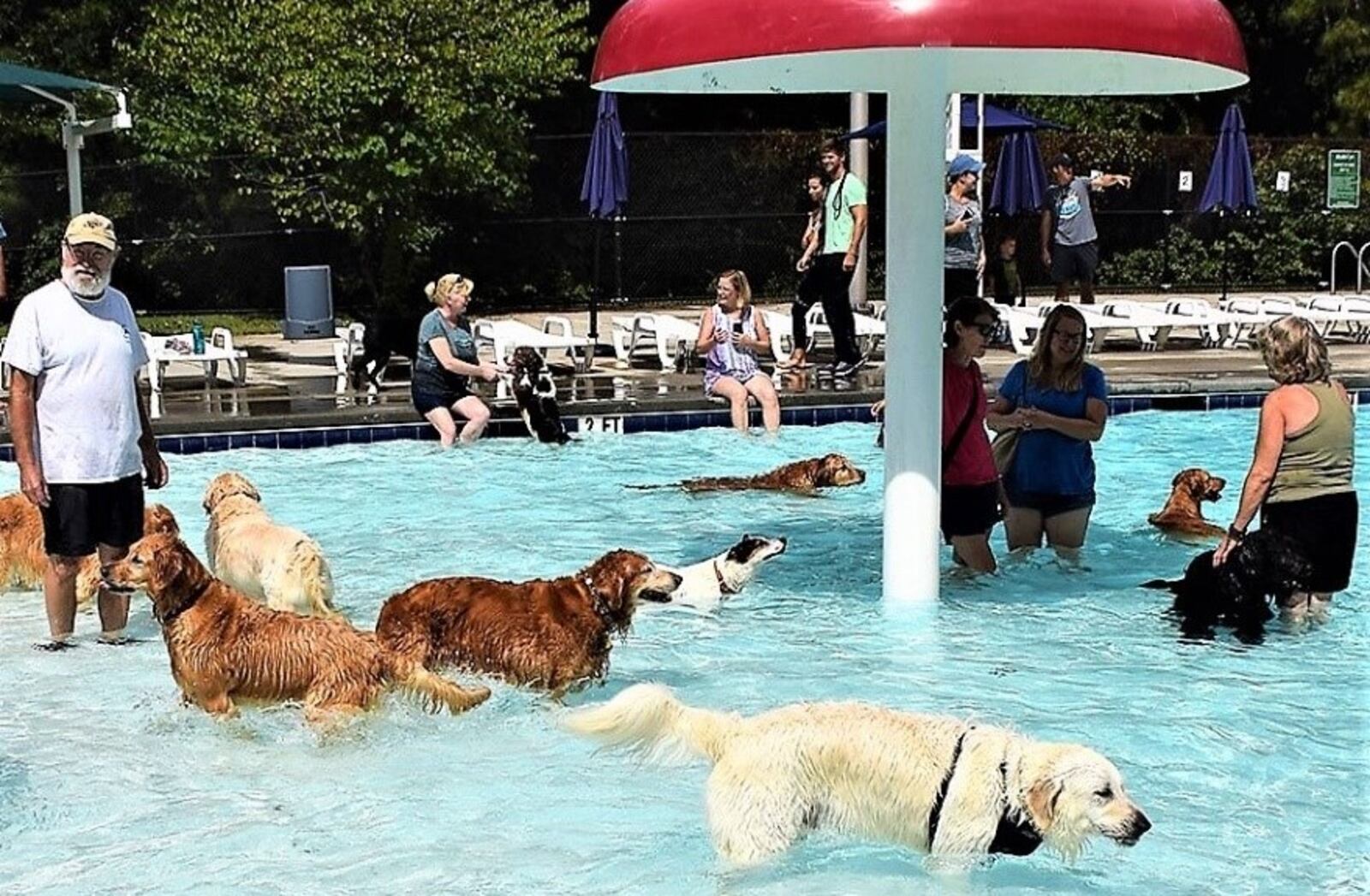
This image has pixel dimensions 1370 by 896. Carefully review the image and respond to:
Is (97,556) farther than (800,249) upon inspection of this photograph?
No

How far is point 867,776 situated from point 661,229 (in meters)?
21.0

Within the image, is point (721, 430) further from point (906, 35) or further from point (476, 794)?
point (476, 794)

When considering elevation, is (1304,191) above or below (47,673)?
above

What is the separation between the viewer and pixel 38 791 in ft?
19.0

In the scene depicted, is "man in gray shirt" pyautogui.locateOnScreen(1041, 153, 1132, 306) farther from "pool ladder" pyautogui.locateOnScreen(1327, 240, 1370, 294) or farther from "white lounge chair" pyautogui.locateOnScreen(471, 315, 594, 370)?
"white lounge chair" pyautogui.locateOnScreen(471, 315, 594, 370)

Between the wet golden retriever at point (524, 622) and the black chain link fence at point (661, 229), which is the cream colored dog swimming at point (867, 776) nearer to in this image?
the wet golden retriever at point (524, 622)

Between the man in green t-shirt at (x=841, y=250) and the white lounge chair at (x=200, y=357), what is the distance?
16.9 ft

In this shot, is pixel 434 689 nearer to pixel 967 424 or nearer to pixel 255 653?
pixel 255 653

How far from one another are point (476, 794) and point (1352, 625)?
13.6 ft

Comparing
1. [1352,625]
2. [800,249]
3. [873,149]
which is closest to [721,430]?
[1352,625]

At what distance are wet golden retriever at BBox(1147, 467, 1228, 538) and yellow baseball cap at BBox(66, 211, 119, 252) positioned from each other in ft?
18.6

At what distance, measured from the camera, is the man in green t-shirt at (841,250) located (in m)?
15.5

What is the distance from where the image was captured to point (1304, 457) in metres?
7.19

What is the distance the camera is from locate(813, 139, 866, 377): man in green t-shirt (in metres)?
15.5
